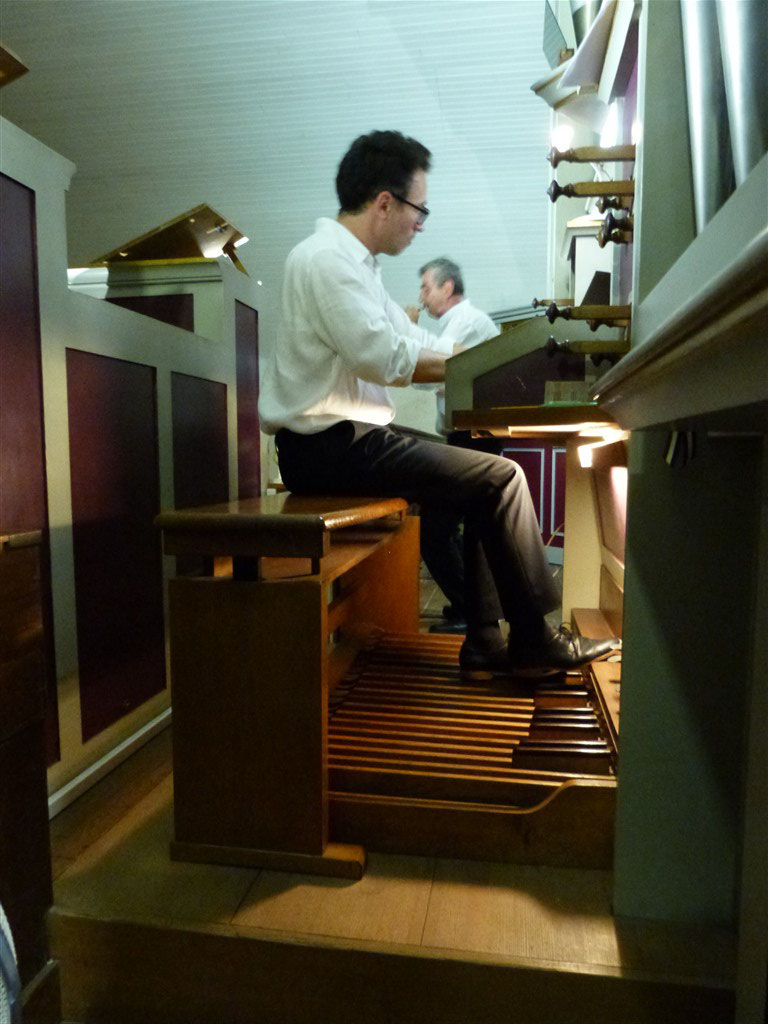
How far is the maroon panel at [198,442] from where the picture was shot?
7.54 feet

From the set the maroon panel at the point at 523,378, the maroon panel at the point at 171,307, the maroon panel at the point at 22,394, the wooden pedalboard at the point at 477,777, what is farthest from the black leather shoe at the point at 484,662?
the maroon panel at the point at 171,307

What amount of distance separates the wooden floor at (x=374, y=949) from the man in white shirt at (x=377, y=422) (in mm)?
696

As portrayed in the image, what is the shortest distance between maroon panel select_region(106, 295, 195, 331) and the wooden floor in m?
1.77

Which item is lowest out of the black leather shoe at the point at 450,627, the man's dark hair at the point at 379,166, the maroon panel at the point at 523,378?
the black leather shoe at the point at 450,627

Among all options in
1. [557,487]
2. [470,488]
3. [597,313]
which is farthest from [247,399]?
[557,487]

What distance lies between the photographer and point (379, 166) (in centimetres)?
209

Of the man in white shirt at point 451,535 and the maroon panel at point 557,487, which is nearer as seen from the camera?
the man in white shirt at point 451,535

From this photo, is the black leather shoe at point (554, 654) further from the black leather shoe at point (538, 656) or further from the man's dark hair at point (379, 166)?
the man's dark hair at point (379, 166)

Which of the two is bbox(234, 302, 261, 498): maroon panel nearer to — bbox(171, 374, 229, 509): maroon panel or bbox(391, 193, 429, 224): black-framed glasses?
bbox(171, 374, 229, 509): maroon panel

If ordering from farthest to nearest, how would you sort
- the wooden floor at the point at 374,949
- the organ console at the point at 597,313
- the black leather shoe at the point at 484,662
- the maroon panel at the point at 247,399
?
the maroon panel at the point at 247,399 → the black leather shoe at the point at 484,662 → the organ console at the point at 597,313 → the wooden floor at the point at 374,949

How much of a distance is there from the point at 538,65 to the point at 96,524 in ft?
14.4

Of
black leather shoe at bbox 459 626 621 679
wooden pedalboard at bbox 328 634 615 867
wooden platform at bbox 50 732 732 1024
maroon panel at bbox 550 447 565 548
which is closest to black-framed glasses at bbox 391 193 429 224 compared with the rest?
black leather shoe at bbox 459 626 621 679

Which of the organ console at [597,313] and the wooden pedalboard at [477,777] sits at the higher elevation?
the organ console at [597,313]

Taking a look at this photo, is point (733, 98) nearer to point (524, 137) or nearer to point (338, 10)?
point (338, 10)
